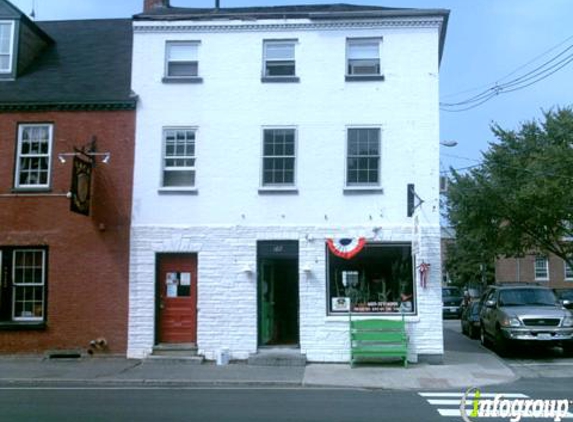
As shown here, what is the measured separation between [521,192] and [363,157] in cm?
1669

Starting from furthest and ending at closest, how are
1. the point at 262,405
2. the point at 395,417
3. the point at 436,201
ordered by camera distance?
the point at 436,201 → the point at 262,405 → the point at 395,417

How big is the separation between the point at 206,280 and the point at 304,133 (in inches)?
174

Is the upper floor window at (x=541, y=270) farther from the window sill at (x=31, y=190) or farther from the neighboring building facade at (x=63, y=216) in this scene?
the window sill at (x=31, y=190)

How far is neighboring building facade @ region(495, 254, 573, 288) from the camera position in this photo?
51.2 metres

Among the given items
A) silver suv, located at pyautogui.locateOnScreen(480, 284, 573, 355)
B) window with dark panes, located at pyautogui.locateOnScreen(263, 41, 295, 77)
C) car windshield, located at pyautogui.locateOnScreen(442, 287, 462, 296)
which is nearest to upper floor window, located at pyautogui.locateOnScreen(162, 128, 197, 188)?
window with dark panes, located at pyautogui.locateOnScreen(263, 41, 295, 77)

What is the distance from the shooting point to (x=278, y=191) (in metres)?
17.1

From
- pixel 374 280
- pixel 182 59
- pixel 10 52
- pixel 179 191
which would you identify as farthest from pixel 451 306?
pixel 10 52

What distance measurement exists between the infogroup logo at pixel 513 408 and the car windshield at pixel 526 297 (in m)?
7.48

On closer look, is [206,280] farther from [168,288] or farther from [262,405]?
[262,405]

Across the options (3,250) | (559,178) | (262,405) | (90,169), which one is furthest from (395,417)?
(559,178)

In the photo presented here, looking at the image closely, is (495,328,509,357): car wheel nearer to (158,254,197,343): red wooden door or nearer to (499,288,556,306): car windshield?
(499,288,556,306): car windshield

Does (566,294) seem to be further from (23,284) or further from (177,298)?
(23,284)

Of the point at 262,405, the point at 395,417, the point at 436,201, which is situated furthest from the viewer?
the point at 436,201

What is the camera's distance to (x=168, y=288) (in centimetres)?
1720
